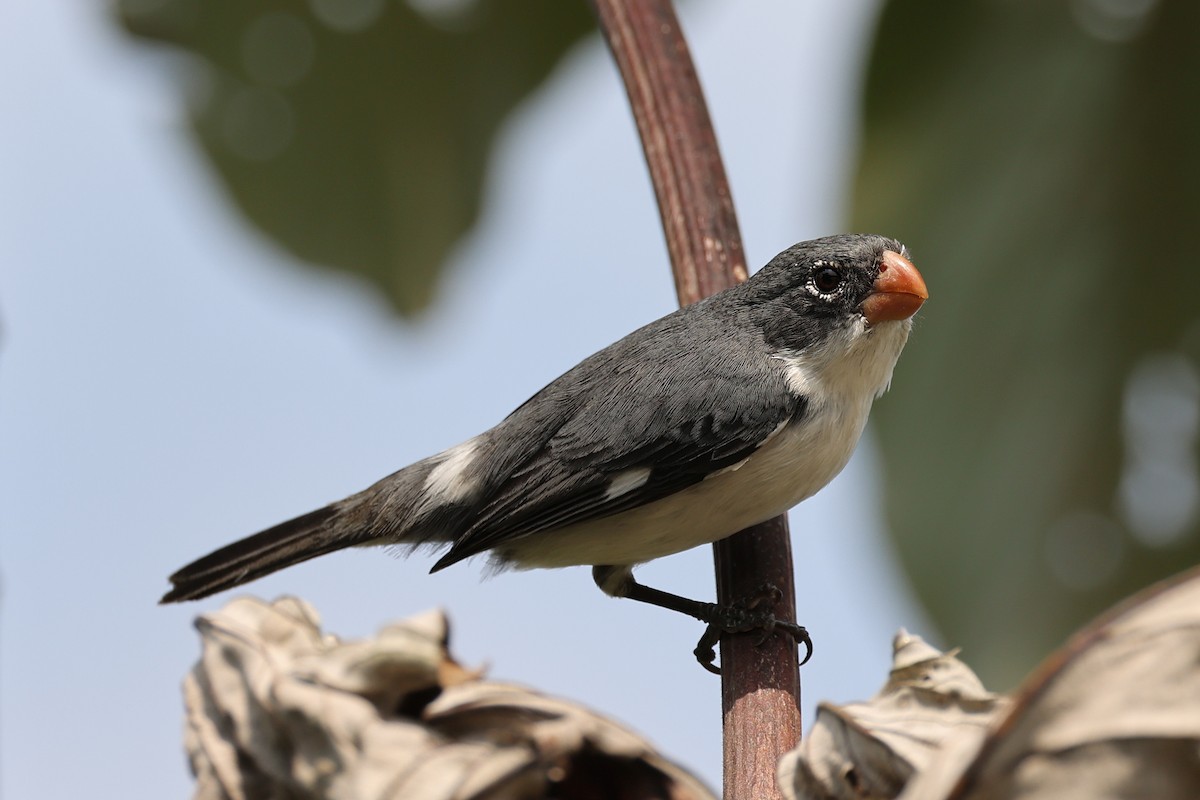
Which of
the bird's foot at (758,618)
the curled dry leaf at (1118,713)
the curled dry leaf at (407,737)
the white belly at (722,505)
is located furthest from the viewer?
the white belly at (722,505)

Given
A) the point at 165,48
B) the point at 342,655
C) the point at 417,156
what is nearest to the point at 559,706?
the point at 342,655

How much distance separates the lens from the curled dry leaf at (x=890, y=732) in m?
1.17

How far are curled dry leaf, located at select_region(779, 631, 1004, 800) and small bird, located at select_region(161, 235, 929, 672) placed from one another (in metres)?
1.26

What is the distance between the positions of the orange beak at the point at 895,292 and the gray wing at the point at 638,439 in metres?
0.26

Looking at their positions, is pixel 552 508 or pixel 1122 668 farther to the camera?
pixel 552 508

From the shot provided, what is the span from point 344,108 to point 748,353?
167 cm

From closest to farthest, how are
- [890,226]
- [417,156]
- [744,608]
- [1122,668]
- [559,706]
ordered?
[1122,668]
[559,706]
[744,608]
[890,226]
[417,156]

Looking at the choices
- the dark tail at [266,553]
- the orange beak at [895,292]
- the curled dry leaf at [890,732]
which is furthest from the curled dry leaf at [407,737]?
the orange beak at [895,292]

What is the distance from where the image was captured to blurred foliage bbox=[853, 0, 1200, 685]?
9.99ft

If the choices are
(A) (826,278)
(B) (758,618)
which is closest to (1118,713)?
(B) (758,618)

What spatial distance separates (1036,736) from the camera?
1010mm

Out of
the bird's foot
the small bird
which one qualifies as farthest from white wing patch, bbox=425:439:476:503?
the bird's foot

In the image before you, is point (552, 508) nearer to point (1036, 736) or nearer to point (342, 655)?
point (342, 655)

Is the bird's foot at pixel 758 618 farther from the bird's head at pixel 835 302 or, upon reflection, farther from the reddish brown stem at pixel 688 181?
the bird's head at pixel 835 302
